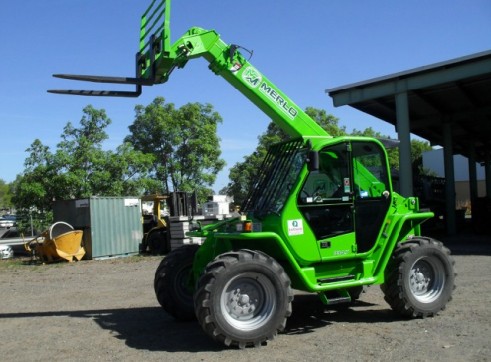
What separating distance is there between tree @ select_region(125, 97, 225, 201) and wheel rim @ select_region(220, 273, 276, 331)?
82.4 ft

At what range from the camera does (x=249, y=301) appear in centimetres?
646

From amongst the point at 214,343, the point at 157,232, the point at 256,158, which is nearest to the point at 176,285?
the point at 214,343

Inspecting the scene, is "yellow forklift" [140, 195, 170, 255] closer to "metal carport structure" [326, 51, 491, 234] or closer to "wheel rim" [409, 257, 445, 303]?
"metal carport structure" [326, 51, 491, 234]

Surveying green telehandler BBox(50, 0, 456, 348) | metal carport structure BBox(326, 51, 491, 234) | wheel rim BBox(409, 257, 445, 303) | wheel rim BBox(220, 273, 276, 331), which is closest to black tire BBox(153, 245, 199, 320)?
green telehandler BBox(50, 0, 456, 348)

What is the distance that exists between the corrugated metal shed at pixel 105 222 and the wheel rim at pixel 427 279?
14.1m

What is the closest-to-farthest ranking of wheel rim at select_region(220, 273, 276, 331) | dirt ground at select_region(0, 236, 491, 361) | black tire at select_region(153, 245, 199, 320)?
dirt ground at select_region(0, 236, 491, 361), wheel rim at select_region(220, 273, 276, 331), black tire at select_region(153, 245, 199, 320)

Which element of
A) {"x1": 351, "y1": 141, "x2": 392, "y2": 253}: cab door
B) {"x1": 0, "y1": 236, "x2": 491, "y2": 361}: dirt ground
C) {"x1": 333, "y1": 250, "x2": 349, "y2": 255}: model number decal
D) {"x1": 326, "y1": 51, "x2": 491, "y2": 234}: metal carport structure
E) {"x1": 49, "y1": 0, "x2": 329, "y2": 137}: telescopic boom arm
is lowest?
{"x1": 0, "y1": 236, "x2": 491, "y2": 361}: dirt ground

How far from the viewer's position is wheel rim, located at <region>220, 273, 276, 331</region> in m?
6.32

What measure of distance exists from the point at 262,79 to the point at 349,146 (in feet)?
5.46

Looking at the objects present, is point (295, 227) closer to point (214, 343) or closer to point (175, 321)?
point (214, 343)

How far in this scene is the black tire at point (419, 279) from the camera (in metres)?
7.28

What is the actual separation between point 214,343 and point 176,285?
1577 millimetres

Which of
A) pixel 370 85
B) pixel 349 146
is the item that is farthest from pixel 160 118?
pixel 349 146

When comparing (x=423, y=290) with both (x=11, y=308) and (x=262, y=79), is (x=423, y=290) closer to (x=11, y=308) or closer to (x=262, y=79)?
(x=262, y=79)
